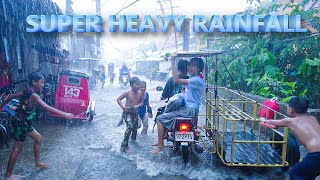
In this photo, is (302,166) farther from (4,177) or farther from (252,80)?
(252,80)

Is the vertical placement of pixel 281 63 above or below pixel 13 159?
above

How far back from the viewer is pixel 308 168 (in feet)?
10.5

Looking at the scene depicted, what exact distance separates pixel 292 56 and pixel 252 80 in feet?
5.10

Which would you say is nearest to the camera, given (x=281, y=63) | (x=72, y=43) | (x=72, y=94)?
(x=72, y=94)

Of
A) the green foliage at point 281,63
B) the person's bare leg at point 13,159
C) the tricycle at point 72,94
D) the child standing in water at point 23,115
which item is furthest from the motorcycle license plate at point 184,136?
the tricycle at point 72,94

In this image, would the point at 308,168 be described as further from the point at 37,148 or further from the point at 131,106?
the point at 37,148

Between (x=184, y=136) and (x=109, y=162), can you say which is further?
(x=109, y=162)

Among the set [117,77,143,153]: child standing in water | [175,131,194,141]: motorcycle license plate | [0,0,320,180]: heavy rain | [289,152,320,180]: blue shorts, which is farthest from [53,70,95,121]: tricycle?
[289,152,320,180]: blue shorts

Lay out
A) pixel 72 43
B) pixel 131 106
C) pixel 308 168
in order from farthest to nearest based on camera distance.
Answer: pixel 72 43
pixel 131 106
pixel 308 168

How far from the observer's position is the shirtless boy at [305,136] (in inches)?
125

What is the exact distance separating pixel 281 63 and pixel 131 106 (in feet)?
20.7

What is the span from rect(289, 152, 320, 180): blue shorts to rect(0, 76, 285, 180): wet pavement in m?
1.20

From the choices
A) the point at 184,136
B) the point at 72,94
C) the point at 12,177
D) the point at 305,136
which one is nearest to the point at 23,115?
the point at 12,177

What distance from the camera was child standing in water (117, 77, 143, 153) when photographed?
5.62 metres
